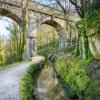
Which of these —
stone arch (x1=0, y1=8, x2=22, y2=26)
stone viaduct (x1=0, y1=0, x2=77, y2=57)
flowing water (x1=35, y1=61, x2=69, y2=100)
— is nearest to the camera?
flowing water (x1=35, y1=61, x2=69, y2=100)

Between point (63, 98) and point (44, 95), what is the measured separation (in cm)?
80

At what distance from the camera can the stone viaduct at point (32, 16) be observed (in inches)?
895

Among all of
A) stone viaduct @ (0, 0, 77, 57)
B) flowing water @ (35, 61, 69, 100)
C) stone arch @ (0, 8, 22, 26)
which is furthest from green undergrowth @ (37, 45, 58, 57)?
flowing water @ (35, 61, 69, 100)

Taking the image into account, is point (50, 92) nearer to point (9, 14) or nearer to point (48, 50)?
point (9, 14)

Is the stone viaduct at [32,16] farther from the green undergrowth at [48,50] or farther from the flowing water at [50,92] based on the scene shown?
the flowing water at [50,92]

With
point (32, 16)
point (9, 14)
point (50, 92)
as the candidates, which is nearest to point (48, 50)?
point (32, 16)

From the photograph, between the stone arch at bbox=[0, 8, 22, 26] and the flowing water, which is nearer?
the flowing water

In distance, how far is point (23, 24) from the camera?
2288 cm

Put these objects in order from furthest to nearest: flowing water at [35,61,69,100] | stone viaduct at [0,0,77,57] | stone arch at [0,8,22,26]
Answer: stone viaduct at [0,0,77,57] < stone arch at [0,8,22,26] < flowing water at [35,61,69,100]

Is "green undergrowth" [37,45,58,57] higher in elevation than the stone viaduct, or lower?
lower

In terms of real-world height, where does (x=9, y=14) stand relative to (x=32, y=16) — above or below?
below

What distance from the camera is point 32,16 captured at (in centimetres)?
2589

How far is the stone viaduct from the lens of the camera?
22.7 meters

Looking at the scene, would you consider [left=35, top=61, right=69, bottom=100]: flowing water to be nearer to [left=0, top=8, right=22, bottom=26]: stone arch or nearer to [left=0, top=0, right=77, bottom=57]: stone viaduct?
[left=0, top=0, right=77, bottom=57]: stone viaduct
